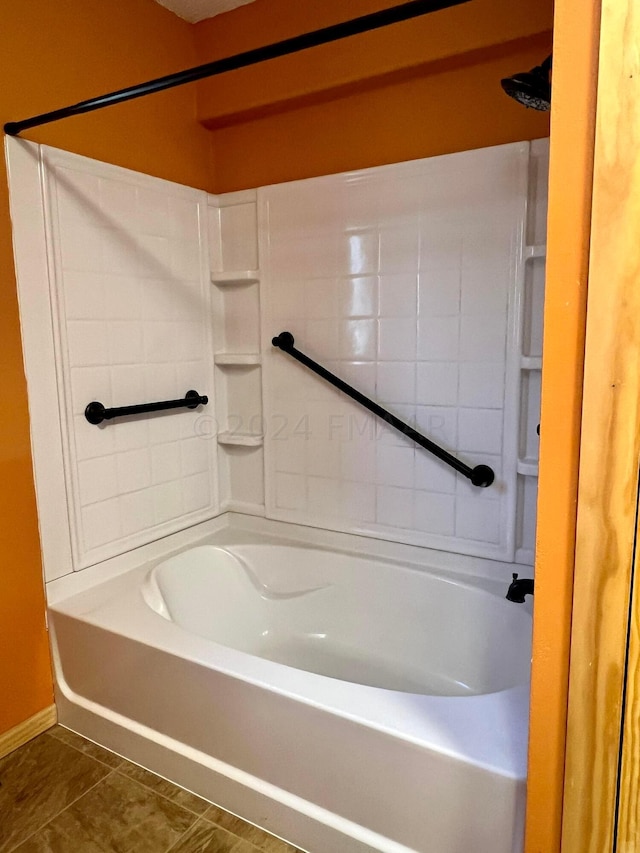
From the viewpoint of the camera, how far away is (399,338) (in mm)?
2012

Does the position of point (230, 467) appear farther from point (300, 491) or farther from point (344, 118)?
point (344, 118)

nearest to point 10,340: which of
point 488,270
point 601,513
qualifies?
point 488,270

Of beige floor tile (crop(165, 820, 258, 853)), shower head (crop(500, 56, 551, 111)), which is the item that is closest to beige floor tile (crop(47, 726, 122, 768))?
beige floor tile (crop(165, 820, 258, 853))

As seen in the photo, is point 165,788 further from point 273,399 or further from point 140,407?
point 273,399

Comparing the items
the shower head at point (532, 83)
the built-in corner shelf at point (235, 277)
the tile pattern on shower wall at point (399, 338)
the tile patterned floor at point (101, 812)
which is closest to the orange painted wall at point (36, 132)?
the tile patterned floor at point (101, 812)

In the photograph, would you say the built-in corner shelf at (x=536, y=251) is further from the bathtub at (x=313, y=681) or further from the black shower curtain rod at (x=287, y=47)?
the bathtub at (x=313, y=681)

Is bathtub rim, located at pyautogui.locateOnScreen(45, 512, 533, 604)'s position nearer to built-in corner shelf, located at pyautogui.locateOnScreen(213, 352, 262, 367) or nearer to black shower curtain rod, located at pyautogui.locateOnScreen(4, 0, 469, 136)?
built-in corner shelf, located at pyautogui.locateOnScreen(213, 352, 262, 367)

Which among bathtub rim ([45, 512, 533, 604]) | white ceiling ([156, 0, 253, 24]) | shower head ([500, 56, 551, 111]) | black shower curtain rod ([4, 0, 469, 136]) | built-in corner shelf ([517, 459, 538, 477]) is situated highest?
white ceiling ([156, 0, 253, 24])

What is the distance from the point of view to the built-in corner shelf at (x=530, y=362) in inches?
69.6

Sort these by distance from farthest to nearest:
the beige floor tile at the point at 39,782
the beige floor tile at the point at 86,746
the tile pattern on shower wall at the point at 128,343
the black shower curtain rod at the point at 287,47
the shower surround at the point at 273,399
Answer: the tile pattern on shower wall at the point at 128,343 < the beige floor tile at the point at 86,746 < the shower surround at the point at 273,399 < the beige floor tile at the point at 39,782 < the black shower curtain rod at the point at 287,47

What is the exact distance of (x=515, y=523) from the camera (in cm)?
188

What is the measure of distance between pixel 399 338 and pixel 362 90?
86 centimetres

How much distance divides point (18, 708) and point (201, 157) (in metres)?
2.09

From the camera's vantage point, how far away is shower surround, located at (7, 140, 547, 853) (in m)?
1.65
